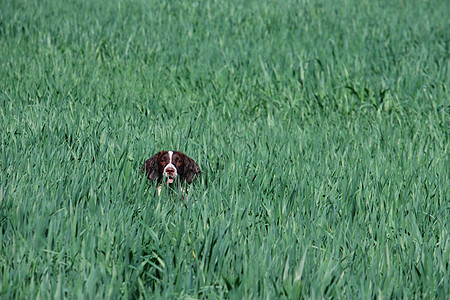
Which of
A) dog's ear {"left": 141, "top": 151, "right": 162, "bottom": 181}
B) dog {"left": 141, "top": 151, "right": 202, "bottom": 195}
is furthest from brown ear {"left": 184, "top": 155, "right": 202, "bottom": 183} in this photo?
dog's ear {"left": 141, "top": 151, "right": 162, "bottom": 181}

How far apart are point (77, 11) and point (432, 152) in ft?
22.5

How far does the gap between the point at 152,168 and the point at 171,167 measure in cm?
17

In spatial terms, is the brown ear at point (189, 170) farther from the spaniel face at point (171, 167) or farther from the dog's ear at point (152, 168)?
the dog's ear at point (152, 168)

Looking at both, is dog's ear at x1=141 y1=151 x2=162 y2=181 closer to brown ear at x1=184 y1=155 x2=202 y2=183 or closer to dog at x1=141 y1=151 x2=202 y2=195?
dog at x1=141 y1=151 x2=202 y2=195

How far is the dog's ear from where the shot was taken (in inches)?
123

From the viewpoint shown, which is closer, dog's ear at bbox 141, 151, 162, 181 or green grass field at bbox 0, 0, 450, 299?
green grass field at bbox 0, 0, 450, 299

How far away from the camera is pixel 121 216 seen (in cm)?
244

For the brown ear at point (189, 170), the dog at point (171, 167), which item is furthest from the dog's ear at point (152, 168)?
the brown ear at point (189, 170)

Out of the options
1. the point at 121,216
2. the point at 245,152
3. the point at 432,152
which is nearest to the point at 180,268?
the point at 121,216

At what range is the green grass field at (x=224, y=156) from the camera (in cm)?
211

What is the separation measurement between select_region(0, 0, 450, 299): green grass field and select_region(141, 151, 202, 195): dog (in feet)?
0.31

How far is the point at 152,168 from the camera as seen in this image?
3.18 metres

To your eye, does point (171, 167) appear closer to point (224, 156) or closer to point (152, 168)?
point (152, 168)

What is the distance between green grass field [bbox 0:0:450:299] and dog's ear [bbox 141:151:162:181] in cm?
8
